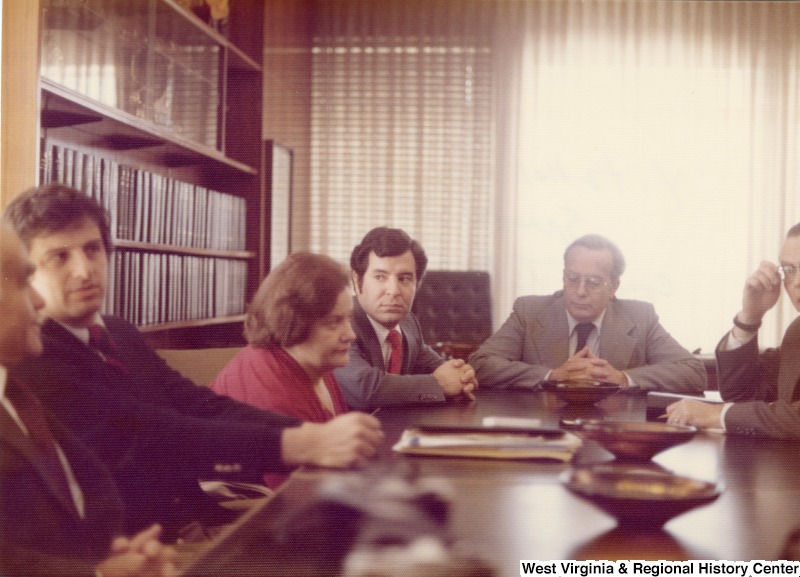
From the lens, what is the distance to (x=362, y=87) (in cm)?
162

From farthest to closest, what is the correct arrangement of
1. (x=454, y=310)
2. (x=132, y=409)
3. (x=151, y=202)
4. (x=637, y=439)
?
(x=454, y=310) < (x=151, y=202) < (x=637, y=439) < (x=132, y=409)

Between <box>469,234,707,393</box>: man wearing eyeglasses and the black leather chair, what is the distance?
10 centimetres

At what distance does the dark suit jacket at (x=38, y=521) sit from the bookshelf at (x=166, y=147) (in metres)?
0.21

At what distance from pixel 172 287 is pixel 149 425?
0.44 meters

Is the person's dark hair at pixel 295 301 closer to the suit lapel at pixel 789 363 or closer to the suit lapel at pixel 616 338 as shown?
the suit lapel at pixel 616 338

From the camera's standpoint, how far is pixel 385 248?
1595 mm

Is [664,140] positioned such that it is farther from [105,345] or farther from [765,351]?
[105,345]

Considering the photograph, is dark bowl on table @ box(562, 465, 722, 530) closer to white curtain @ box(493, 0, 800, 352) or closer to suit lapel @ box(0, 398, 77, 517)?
suit lapel @ box(0, 398, 77, 517)

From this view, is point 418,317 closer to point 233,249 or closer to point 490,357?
point 490,357

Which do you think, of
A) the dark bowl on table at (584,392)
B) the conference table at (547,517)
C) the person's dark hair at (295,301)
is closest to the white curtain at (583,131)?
the dark bowl on table at (584,392)

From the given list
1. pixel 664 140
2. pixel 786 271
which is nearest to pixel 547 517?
pixel 786 271

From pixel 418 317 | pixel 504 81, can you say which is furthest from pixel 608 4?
pixel 418 317

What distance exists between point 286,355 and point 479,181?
→ 2.89ft

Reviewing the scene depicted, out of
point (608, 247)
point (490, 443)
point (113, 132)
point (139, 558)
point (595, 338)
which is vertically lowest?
point (139, 558)
